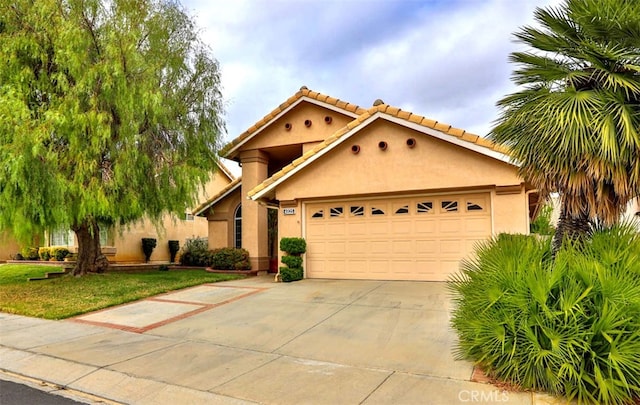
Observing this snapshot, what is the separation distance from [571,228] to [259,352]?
510cm

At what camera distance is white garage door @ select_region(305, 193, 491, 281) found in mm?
12016

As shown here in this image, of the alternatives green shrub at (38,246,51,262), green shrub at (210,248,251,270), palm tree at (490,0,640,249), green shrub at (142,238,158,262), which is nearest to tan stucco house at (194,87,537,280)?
green shrub at (210,248,251,270)

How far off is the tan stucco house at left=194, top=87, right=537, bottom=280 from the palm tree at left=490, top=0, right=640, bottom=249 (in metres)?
4.61

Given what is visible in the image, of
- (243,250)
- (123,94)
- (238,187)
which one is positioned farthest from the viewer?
(238,187)

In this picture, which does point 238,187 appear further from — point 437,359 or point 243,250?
point 437,359

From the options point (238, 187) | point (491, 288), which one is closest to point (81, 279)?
point (238, 187)

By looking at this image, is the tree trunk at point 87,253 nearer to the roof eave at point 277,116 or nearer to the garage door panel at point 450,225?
the roof eave at point 277,116

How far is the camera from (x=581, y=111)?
5.95m

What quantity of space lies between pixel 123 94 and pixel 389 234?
28.3 ft

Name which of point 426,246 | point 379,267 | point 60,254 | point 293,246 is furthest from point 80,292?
point 60,254

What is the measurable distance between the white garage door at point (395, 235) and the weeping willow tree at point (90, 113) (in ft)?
15.4

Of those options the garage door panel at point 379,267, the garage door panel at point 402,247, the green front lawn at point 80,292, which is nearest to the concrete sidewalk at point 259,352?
the green front lawn at point 80,292

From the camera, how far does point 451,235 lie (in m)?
12.1

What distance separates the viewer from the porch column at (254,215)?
17.3 meters
